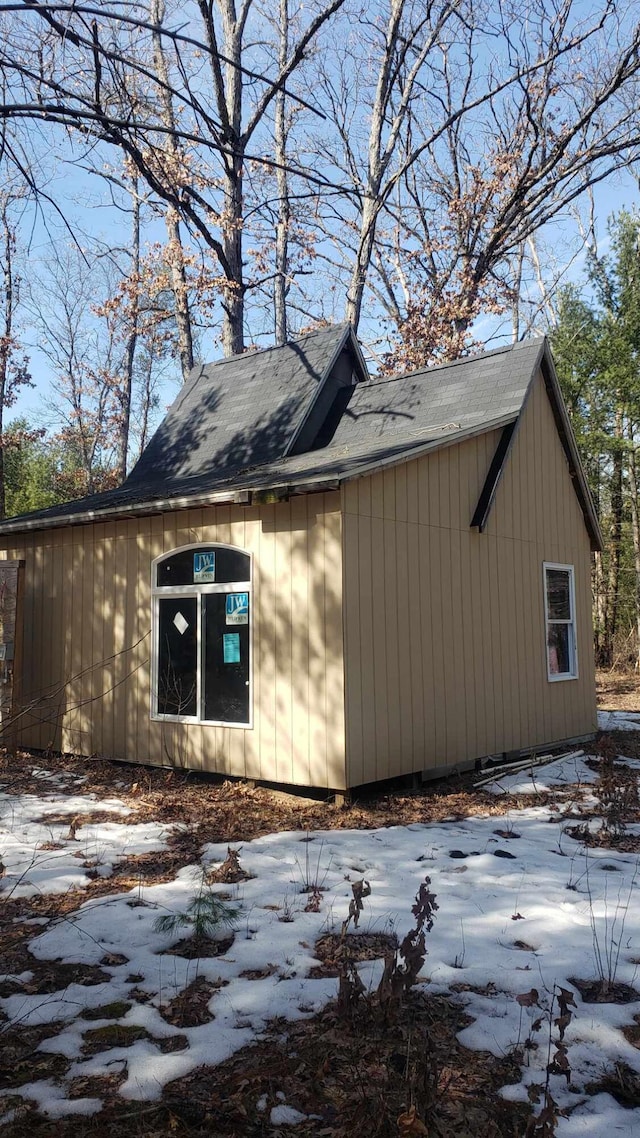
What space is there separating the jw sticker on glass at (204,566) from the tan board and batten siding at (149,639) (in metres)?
0.19

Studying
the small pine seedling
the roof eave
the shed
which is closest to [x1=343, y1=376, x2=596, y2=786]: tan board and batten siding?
the shed

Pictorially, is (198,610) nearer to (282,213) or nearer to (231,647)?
(231,647)

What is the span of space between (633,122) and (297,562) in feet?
55.0

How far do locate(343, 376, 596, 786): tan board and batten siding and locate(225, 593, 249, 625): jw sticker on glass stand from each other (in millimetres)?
1228

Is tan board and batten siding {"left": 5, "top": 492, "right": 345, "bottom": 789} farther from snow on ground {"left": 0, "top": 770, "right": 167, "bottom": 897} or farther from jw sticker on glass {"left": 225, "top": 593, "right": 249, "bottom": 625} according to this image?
snow on ground {"left": 0, "top": 770, "right": 167, "bottom": 897}

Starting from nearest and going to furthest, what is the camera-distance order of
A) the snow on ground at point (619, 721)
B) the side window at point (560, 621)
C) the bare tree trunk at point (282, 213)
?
1. the side window at point (560, 621)
2. the snow on ground at point (619, 721)
3. the bare tree trunk at point (282, 213)

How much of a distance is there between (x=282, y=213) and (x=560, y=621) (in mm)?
16133

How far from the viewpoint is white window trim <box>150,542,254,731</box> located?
7.87 meters

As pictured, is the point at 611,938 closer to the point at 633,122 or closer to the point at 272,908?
the point at 272,908

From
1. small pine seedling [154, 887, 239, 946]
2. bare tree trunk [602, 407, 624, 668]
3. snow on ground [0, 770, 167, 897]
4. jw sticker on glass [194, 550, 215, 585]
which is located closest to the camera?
small pine seedling [154, 887, 239, 946]

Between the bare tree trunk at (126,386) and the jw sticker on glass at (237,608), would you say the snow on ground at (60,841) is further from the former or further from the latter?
the bare tree trunk at (126,386)

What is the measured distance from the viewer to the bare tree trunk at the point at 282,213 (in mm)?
21594

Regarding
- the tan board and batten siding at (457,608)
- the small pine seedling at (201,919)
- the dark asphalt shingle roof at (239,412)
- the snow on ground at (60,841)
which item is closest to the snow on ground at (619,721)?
the tan board and batten siding at (457,608)

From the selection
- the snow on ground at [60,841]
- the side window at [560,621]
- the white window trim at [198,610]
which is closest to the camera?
the snow on ground at [60,841]
